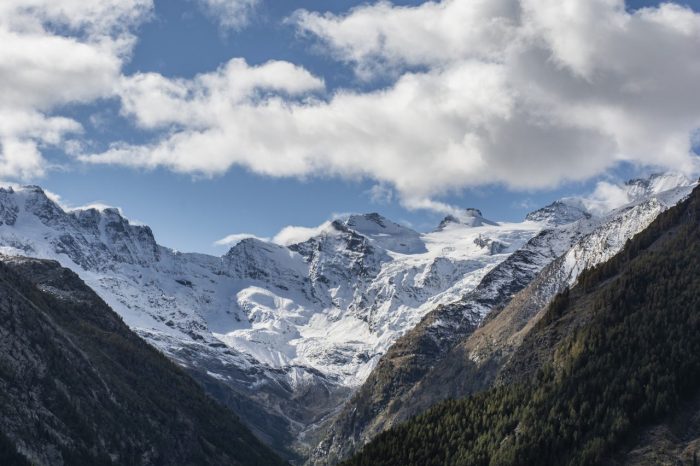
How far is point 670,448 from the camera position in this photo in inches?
7859

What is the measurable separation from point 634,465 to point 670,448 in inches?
A: 379

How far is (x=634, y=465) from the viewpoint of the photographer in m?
198
